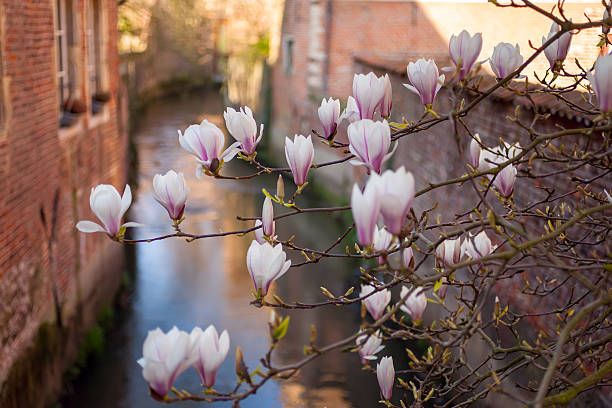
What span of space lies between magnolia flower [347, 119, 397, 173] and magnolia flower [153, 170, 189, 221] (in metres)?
0.43

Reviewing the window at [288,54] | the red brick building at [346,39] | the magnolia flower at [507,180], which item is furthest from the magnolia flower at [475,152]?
the window at [288,54]

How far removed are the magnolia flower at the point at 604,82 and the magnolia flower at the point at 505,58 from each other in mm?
388

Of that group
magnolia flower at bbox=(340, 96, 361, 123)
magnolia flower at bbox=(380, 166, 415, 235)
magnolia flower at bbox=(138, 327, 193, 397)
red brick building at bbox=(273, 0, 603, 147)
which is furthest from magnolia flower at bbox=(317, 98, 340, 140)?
red brick building at bbox=(273, 0, 603, 147)

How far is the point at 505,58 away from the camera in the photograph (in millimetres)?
1904

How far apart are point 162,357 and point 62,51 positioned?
Result: 5687 mm

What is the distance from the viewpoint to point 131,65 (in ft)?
63.6

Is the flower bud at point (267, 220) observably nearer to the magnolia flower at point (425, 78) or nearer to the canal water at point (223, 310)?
the magnolia flower at point (425, 78)

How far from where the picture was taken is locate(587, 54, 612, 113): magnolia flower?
59.1 inches

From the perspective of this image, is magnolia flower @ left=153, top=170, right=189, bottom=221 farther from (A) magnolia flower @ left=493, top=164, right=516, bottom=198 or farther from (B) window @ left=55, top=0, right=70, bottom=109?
(B) window @ left=55, top=0, right=70, bottom=109

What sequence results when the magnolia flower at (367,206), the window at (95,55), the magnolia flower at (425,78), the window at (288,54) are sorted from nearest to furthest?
the magnolia flower at (367,206) → the magnolia flower at (425,78) → the window at (95,55) → the window at (288,54)

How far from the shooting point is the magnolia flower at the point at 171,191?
1724 mm

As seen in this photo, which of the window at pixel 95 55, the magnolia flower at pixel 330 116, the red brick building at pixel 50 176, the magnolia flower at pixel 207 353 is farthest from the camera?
the window at pixel 95 55

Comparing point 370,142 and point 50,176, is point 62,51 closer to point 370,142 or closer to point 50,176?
point 50,176

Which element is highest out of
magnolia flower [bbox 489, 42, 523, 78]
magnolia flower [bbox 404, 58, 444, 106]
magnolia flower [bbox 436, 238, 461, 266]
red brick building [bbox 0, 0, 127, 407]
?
magnolia flower [bbox 489, 42, 523, 78]
